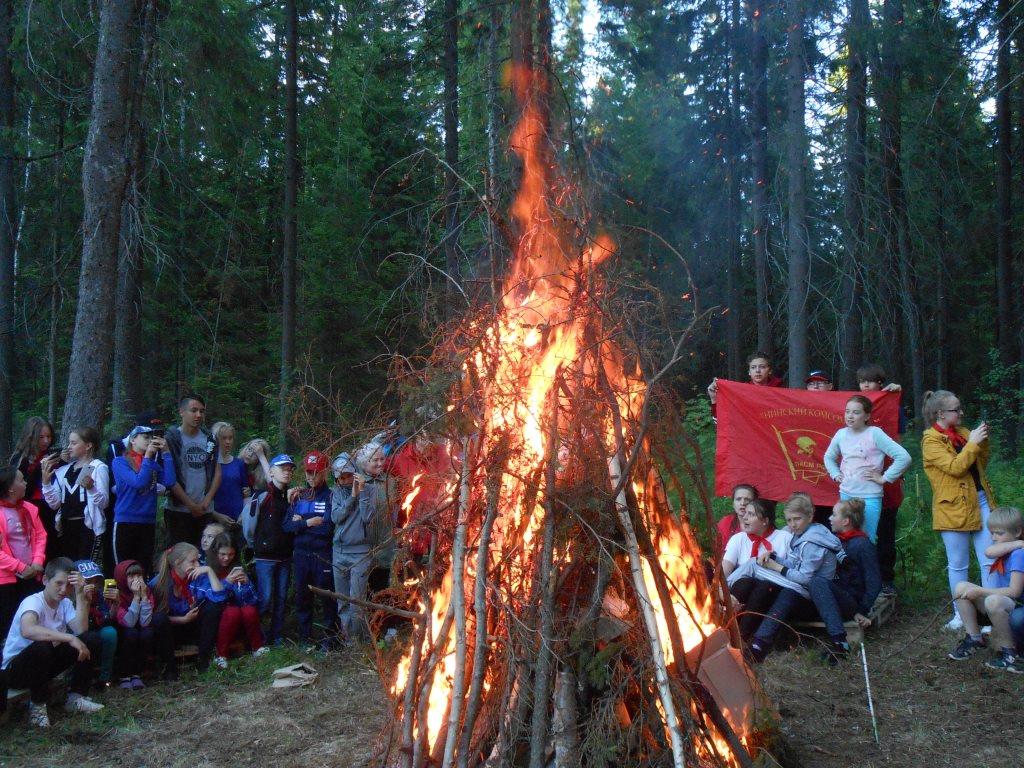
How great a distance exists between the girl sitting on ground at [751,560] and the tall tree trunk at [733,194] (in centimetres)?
1339

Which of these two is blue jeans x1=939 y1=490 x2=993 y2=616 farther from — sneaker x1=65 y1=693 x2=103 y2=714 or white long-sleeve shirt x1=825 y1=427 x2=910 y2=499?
sneaker x1=65 y1=693 x2=103 y2=714

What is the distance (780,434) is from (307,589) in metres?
4.42

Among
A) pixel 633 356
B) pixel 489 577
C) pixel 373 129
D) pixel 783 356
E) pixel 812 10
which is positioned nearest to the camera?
pixel 489 577

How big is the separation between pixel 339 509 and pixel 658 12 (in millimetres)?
14705

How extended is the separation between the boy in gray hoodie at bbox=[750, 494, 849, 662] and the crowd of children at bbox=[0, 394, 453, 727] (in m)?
2.87

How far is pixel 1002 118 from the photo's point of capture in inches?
717

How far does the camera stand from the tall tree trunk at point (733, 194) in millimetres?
19609

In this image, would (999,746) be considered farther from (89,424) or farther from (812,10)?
(812,10)

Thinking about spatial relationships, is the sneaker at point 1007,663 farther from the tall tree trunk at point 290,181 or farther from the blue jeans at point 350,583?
the tall tree trunk at point 290,181

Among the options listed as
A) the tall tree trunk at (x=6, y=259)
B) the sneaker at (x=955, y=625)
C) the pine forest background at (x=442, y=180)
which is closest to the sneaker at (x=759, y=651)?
the sneaker at (x=955, y=625)

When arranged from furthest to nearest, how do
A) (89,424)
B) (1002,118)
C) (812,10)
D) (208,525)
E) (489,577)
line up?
(1002,118)
(812,10)
(89,424)
(208,525)
(489,577)

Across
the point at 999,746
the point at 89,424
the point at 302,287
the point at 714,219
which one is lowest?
the point at 999,746

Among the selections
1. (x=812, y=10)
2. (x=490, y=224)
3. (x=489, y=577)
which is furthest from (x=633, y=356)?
(x=812, y=10)

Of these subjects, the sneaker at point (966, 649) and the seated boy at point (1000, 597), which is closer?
the seated boy at point (1000, 597)
